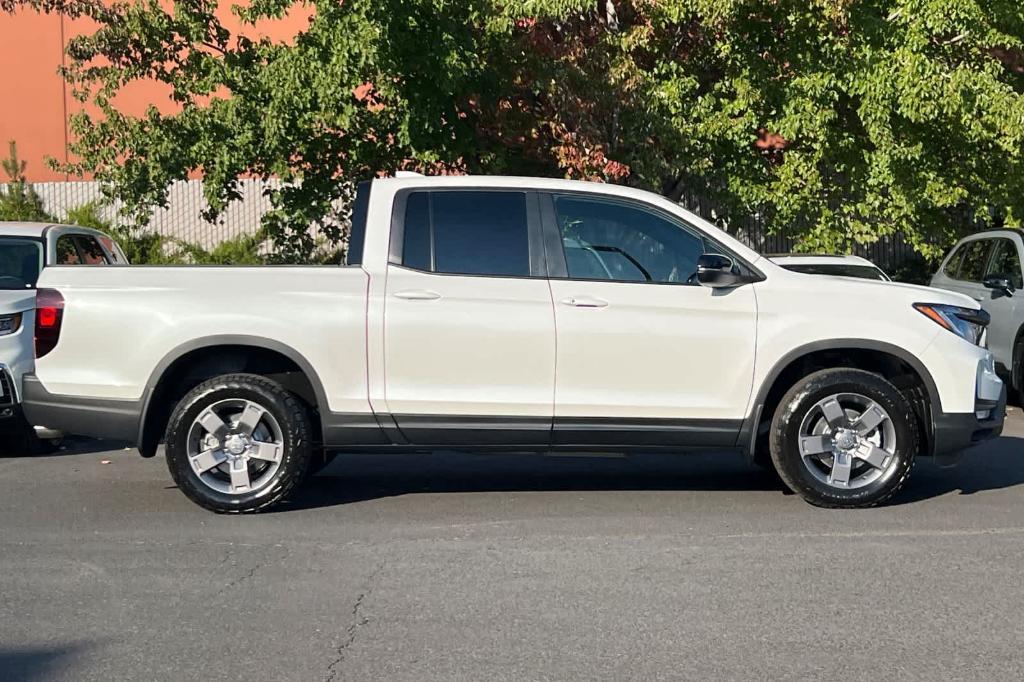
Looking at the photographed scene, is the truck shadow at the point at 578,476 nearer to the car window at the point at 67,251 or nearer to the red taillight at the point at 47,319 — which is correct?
the red taillight at the point at 47,319

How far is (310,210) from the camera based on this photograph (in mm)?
15586

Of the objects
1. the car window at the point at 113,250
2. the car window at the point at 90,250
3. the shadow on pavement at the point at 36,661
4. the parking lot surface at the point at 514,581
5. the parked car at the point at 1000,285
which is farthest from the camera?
the parked car at the point at 1000,285

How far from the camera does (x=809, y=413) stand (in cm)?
764

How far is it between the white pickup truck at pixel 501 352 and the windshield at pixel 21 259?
3226mm

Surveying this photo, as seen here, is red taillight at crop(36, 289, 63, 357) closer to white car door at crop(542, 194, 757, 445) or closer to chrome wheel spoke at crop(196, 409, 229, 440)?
chrome wheel spoke at crop(196, 409, 229, 440)

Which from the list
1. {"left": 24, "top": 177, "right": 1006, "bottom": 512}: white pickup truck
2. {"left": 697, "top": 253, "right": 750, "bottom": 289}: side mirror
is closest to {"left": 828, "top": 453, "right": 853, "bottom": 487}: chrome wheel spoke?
{"left": 24, "top": 177, "right": 1006, "bottom": 512}: white pickup truck

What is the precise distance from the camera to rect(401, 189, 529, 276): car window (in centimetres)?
764

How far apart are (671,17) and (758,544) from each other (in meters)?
8.75

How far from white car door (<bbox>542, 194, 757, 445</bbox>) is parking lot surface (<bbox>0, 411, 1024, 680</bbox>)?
52 cm

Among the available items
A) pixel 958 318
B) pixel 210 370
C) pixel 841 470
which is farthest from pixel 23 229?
pixel 958 318

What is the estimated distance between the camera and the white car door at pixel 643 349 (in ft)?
24.6

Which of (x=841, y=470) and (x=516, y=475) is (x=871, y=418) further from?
(x=516, y=475)

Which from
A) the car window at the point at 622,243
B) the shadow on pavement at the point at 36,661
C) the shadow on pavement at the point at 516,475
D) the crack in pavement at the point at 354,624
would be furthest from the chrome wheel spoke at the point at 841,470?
the shadow on pavement at the point at 36,661

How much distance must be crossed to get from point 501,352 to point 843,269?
22.4ft
